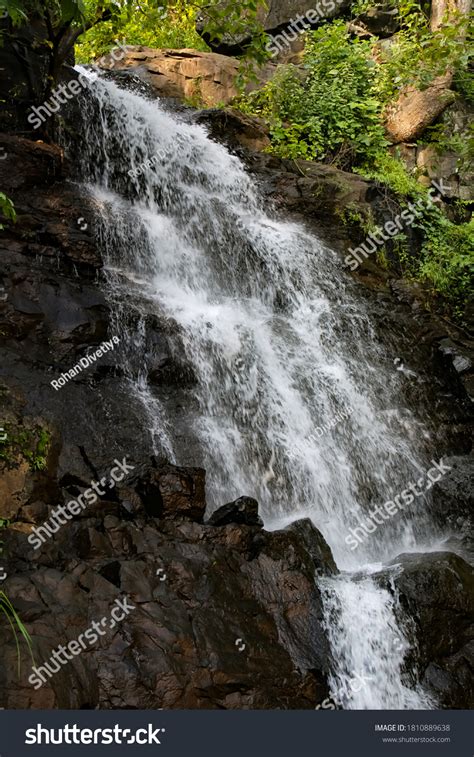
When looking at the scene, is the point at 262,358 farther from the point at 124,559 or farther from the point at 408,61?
the point at 408,61

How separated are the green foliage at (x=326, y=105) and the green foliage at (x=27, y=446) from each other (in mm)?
9217

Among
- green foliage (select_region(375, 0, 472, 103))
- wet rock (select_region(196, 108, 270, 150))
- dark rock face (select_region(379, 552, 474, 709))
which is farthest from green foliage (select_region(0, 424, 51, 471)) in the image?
green foliage (select_region(375, 0, 472, 103))

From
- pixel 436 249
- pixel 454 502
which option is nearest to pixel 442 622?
pixel 454 502

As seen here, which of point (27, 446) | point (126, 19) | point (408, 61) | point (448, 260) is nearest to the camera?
point (27, 446)

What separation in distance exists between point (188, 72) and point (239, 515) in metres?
11.7

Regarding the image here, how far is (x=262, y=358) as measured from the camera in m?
8.35

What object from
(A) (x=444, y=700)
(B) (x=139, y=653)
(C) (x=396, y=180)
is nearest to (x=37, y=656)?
(B) (x=139, y=653)

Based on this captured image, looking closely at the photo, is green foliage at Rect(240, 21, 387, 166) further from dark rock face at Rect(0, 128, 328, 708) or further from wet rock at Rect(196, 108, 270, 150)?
dark rock face at Rect(0, 128, 328, 708)

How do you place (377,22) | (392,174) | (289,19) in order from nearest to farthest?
(392,174) < (377,22) < (289,19)

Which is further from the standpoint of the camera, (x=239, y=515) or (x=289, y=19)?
(x=289, y=19)

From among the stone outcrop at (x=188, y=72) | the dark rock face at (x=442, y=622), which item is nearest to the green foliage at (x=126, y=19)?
the stone outcrop at (x=188, y=72)

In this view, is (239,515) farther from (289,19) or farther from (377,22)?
(289,19)

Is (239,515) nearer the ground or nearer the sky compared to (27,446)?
nearer the ground

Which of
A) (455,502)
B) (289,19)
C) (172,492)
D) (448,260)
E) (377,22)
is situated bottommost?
(455,502)
